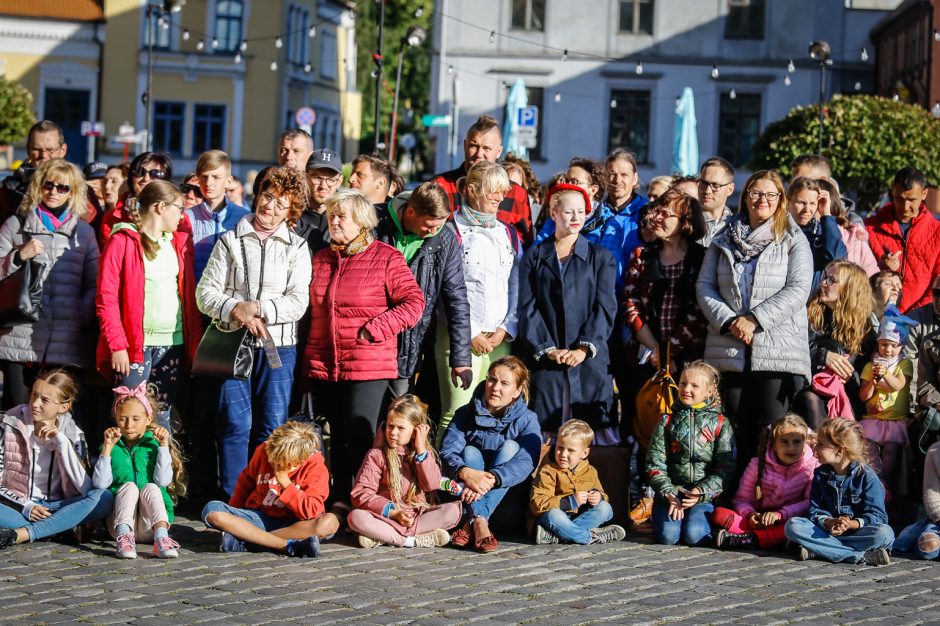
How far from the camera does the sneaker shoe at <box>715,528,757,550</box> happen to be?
8.22 meters

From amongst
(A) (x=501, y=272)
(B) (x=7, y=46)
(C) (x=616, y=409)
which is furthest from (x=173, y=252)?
(B) (x=7, y=46)

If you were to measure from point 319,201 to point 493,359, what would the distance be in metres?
1.56

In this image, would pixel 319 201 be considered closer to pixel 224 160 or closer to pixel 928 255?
pixel 224 160

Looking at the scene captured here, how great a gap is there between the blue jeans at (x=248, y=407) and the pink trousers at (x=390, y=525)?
Answer: 3.12 ft

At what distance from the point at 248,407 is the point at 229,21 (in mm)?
45414

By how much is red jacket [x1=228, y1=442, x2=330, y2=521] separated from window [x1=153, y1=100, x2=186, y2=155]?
4459 cm

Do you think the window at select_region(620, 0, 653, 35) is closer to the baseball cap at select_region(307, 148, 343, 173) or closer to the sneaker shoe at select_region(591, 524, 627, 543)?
the baseball cap at select_region(307, 148, 343, 173)

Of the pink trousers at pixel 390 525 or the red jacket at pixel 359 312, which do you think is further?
the red jacket at pixel 359 312

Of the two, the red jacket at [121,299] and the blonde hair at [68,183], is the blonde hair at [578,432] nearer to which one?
the red jacket at [121,299]

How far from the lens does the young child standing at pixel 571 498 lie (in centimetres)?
825

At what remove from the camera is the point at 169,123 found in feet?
168

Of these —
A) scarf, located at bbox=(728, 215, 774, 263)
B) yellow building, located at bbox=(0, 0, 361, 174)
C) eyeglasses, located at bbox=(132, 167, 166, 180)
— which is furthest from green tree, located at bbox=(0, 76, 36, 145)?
scarf, located at bbox=(728, 215, 774, 263)

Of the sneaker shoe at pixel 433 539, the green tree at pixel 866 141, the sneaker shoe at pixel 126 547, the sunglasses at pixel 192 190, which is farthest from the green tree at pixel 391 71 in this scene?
the sneaker shoe at pixel 126 547

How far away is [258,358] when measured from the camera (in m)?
8.58
